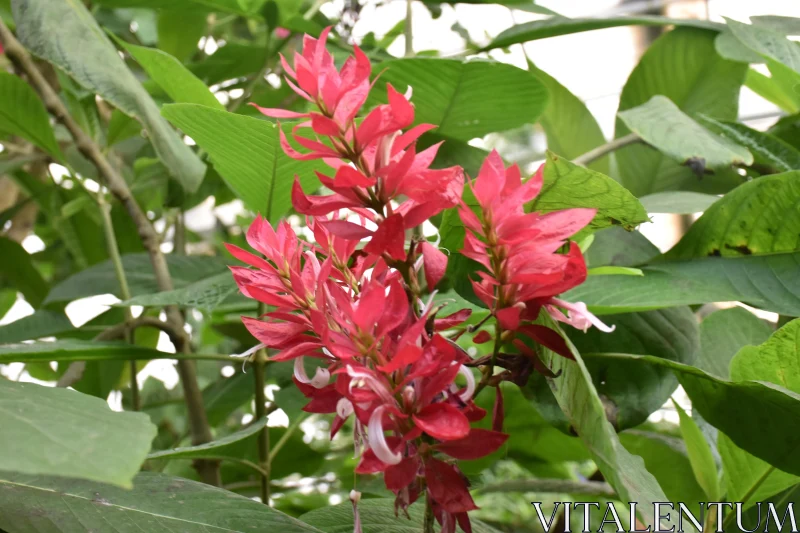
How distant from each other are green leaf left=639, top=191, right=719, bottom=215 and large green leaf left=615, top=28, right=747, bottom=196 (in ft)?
0.50

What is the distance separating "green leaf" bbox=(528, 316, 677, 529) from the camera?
8.4 inches

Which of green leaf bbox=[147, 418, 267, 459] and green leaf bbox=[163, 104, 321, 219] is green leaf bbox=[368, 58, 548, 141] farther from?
green leaf bbox=[147, 418, 267, 459]

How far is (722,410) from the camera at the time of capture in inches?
12.7

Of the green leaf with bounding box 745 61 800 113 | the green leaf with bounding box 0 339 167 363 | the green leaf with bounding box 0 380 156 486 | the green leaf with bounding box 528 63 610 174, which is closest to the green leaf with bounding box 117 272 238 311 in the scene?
the green leaf with bounding box 0 339 167 363

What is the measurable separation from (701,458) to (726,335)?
9cm

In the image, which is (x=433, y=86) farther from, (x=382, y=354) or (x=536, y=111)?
(x=382, y=354)

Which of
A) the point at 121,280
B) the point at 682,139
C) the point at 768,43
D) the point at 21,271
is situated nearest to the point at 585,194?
the point at 682,139

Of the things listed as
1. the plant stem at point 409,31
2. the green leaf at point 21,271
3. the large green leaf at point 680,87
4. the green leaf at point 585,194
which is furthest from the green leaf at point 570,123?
the green leaf at point 21,271

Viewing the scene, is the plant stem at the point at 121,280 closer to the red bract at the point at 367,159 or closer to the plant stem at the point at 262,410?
the plant stem at the point at 262,410

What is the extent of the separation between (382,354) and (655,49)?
493mm

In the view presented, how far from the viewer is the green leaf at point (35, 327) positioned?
0.55 m

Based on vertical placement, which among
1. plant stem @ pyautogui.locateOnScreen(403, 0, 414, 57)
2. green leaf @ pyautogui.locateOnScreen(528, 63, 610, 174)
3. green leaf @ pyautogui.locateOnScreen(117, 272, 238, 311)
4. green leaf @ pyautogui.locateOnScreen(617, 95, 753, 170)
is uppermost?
plant stem @ pyautogui.locateOnScreen(403, 0, 414, 57)

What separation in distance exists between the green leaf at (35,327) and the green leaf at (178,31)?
30 centimetres

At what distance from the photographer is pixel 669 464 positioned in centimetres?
52
